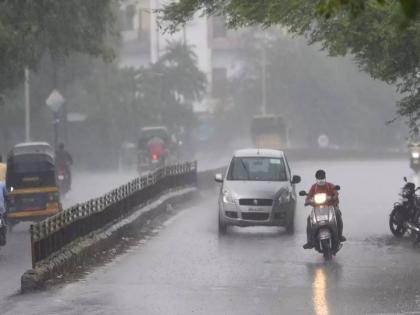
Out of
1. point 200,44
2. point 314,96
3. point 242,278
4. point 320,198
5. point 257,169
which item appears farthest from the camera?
point 200,44

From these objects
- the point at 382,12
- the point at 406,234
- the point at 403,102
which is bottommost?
the point at 406,234

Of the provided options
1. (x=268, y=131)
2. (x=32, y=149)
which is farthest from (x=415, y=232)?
(x=268, y=131)

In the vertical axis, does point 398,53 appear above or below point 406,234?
above

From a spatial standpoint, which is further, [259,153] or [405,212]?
[259,153]

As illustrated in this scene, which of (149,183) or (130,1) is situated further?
(130,1)

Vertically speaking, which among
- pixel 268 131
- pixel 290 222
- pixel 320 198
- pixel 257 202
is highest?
pixel 320 198

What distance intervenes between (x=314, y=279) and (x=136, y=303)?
11.4 ft

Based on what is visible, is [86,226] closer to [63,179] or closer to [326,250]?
[326,250]

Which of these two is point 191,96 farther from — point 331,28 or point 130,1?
point 331,28

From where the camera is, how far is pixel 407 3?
6535mm

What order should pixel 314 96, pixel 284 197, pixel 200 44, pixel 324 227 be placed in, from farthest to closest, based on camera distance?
pixel 200 44 → pixel 314 96 → pixel 284 197 → pixel 324 227

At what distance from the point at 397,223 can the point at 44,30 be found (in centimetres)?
1451

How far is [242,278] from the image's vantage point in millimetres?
17547

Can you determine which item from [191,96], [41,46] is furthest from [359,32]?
[191,96]
